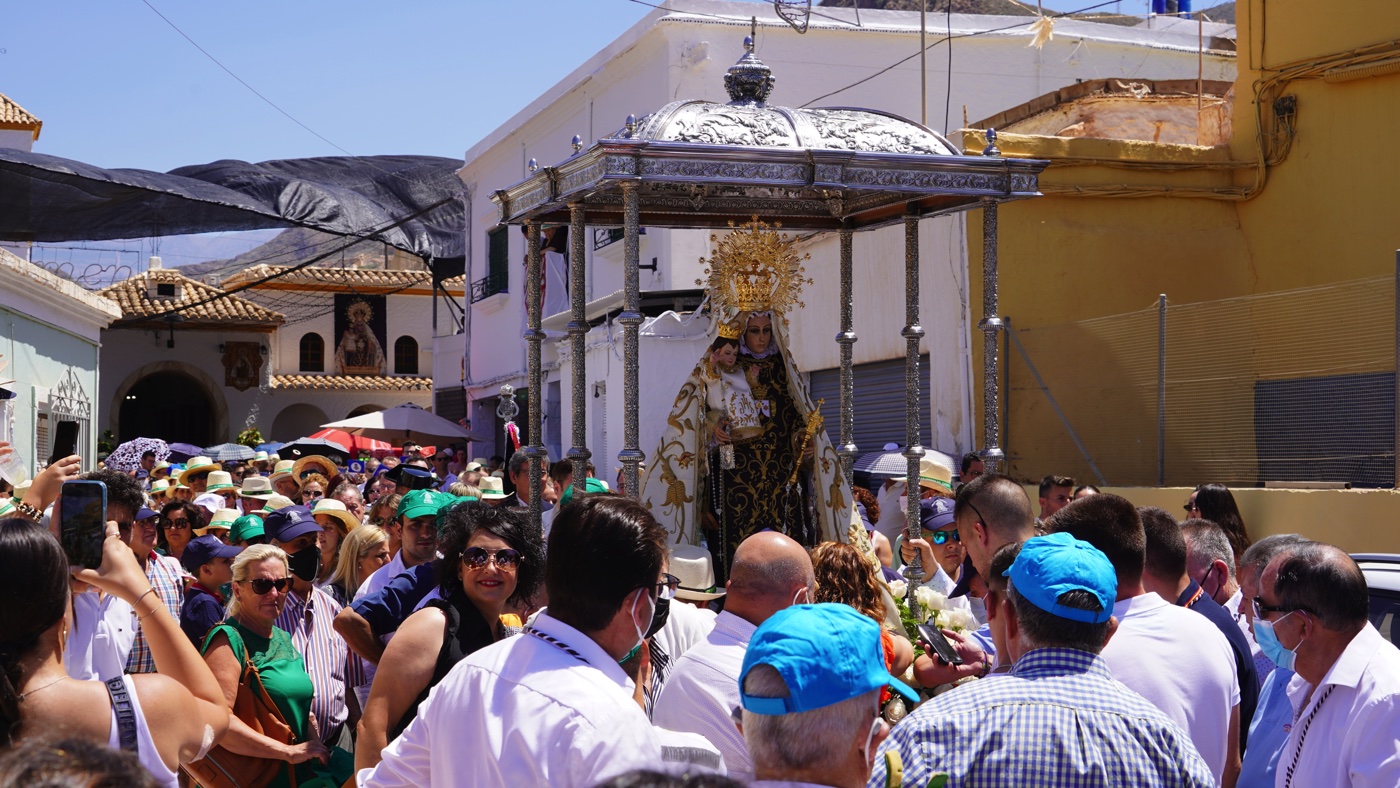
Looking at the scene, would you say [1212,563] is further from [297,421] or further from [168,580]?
[297,421]

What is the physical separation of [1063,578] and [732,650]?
977mm

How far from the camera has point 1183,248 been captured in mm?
12547

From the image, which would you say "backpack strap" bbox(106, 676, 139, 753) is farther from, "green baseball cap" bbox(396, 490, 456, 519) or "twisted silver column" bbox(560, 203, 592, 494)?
"twisted silver column" bbox(560, 203, 592, 494)

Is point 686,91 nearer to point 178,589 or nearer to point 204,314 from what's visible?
point 178,589

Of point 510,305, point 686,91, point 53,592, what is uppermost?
point 686,91

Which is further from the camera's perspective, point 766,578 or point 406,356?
point 406,356

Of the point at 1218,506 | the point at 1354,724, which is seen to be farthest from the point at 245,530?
the point at 1218,506

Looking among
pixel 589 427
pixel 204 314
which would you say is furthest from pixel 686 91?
pixel 204 314

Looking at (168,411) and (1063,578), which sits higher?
(168,411)

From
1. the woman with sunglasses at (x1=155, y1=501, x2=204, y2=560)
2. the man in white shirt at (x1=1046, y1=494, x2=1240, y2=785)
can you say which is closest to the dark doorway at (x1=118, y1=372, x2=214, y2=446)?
the woman with sunglasses at (x1=155, y1=501, x2=204, y2=560)

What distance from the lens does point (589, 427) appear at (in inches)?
765

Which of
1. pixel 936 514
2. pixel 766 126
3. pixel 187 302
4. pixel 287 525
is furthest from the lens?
pixel 187 302

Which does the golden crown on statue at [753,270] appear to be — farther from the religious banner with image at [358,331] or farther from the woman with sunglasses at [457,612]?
the religious banner with image at [358,331]

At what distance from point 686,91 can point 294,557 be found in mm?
13168
